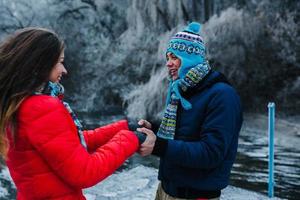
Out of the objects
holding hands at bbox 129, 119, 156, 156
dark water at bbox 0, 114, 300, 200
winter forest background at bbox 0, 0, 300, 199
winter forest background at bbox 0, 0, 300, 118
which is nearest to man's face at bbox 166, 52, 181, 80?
holding hands at bbox 129, 119, 156, 156

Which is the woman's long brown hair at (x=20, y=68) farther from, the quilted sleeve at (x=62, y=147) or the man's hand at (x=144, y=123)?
the man's hand at (x=144, y=123)

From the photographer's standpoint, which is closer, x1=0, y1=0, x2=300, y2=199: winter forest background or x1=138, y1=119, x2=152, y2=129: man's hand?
x1=138, y1=119, x2=152, y2=129: man's hand

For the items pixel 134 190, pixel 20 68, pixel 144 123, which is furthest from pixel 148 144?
pixel 134 190

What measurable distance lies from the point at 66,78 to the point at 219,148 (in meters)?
17.5

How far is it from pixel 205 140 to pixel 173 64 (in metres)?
0.45

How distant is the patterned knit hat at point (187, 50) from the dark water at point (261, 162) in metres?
4.49

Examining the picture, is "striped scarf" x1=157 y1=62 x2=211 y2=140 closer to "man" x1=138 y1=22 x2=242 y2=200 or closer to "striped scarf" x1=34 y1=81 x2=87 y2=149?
"man" x1=138 y1=22 x2=242 y2=200

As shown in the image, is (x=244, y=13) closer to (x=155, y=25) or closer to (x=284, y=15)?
(x=284, y=15)

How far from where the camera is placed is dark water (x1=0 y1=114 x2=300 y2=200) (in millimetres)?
6539

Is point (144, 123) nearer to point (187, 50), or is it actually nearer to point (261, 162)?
point (187, 50)

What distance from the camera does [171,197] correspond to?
2072mm

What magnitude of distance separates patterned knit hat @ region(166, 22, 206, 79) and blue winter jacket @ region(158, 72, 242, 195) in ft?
0.36

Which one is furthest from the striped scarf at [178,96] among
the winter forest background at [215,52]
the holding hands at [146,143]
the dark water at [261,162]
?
the winter forest background at [215,52]

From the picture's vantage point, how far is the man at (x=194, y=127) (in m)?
1.85
